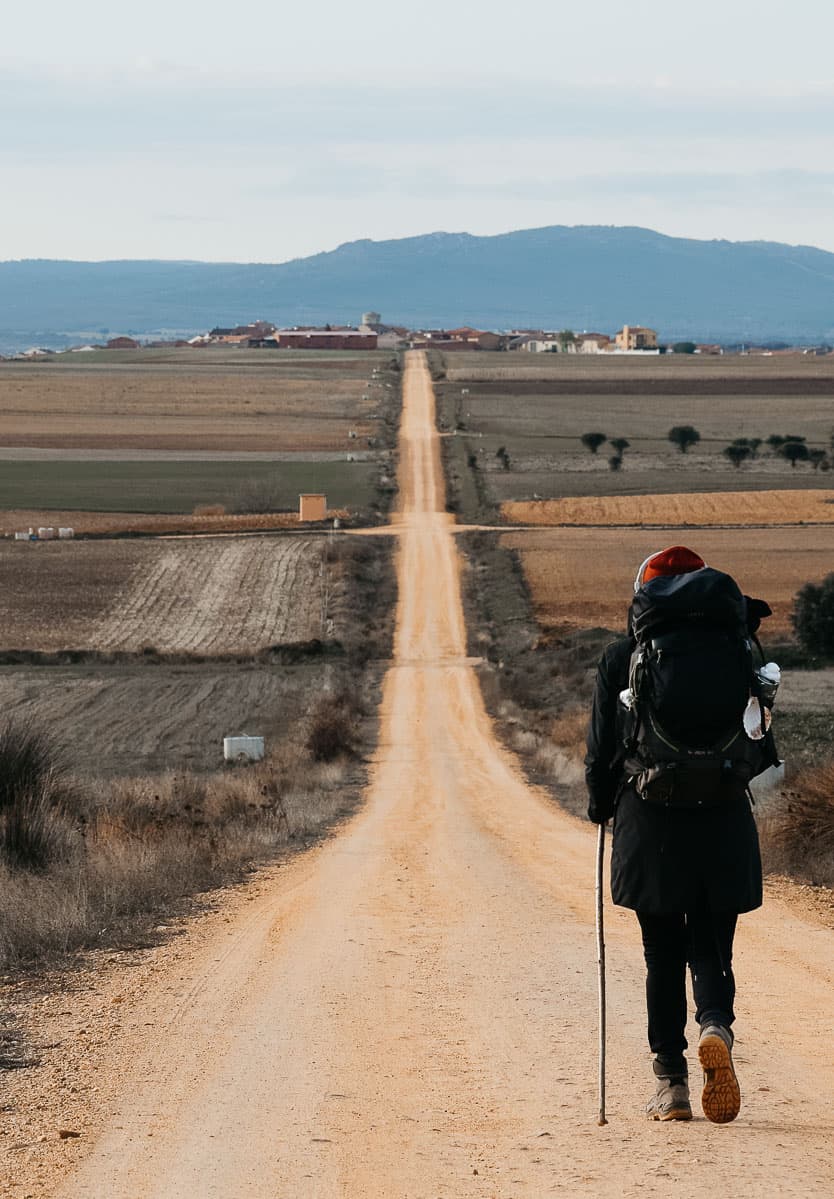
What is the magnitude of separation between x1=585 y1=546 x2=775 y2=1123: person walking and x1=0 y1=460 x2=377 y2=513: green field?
243ft

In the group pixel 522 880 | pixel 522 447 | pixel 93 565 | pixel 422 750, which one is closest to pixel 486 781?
pixel 422 750

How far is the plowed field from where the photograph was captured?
76.3 metres

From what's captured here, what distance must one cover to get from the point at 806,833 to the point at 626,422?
388 feet

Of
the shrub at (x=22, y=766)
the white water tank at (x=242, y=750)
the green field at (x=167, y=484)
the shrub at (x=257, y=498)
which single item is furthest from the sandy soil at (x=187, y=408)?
the shrub at (x=22, y=766)

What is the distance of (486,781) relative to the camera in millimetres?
25156

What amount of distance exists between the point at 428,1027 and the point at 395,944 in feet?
7.81

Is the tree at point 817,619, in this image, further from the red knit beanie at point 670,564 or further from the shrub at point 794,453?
the shrub at point 794,453

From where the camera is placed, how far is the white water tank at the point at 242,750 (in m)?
28.5

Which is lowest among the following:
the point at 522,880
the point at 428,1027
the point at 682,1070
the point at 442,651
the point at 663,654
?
the point at 442,651

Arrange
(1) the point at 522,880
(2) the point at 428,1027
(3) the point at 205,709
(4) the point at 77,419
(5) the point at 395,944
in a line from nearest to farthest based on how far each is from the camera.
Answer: (2) the point at 428,1027, (5) the point at 395,944, (1) the point at 522,880, (3) the point at 205,709, (4) the point at 77,419

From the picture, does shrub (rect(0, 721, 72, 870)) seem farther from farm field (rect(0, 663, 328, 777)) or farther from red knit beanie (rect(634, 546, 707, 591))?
farm field (rect(0, 663, 328, 777))

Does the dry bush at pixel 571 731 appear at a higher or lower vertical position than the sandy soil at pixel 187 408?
lower

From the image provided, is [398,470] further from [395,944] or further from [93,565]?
[395,944]

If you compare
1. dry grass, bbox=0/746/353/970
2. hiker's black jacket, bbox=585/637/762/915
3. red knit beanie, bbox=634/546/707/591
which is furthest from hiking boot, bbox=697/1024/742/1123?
dry grass, bbox=0/746/353/970
